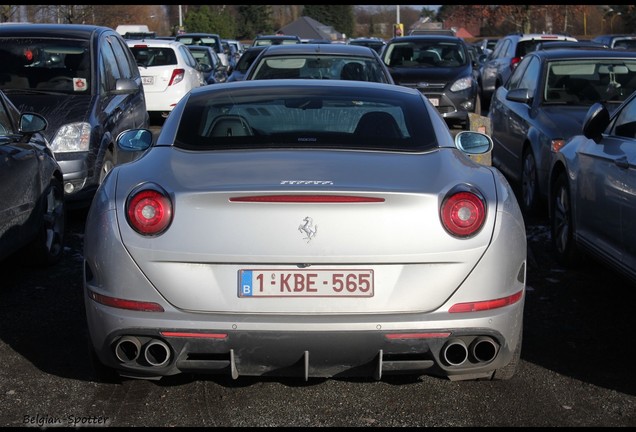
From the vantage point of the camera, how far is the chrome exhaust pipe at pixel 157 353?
4214 mm

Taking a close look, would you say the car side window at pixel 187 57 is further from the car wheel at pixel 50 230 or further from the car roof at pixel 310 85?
the car roof at pixel 310 85

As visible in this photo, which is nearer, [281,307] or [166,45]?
[281,307]

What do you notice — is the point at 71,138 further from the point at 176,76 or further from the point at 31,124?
the point at 176,76

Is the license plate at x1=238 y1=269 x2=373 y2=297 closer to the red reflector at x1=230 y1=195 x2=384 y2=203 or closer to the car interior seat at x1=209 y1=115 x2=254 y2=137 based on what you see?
the red reflector at x1=230 y1=195 x2=384 y2=203

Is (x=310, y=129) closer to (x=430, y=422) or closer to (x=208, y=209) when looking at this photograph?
(x=208, y=209)

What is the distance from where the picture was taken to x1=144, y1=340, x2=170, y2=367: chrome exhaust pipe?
4214 millimetres

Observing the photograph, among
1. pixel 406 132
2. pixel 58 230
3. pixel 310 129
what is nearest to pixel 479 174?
pixel 406 132

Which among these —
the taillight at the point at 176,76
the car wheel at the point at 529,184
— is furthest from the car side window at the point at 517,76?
the taillight at the point at 176,76

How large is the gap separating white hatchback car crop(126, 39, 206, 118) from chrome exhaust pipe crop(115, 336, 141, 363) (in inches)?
569

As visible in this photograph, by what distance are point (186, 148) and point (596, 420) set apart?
2254mm

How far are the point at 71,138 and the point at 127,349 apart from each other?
17.1ft

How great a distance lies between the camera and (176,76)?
1895cm

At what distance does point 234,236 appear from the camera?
4.11m

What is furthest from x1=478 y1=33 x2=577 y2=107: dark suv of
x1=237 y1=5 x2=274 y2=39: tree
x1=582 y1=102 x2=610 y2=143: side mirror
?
x1=237 y1=5 x2=274 y2=39: tree
